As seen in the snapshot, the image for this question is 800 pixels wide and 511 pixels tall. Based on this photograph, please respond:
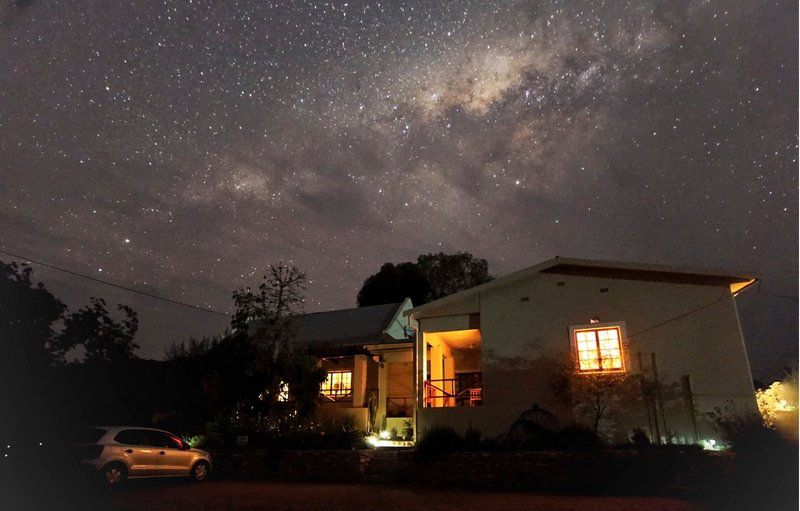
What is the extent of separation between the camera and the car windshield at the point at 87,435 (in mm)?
11695

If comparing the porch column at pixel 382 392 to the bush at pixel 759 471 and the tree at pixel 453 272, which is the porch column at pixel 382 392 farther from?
the tree at pixel 453 272

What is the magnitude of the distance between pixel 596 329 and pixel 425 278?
30928mm

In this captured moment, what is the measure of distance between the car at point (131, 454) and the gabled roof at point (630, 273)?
9472mm

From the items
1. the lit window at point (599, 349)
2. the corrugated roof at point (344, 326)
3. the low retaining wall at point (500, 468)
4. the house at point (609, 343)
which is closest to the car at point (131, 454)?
the low retaining wall at point (500, 468)

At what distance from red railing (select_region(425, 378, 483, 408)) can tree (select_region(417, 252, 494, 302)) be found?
955 inches

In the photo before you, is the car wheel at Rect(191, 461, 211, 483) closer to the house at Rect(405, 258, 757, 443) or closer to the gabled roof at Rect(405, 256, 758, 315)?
the house at Rect(405, 258, 757, 443)

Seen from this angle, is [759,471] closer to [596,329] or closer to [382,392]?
[596,329]

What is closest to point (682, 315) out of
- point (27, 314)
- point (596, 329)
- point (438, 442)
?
point (596, 329)

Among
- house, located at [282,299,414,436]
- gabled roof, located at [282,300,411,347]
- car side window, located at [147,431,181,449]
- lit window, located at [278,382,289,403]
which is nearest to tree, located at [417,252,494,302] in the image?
gabled roof, located at [282,300,411,347]

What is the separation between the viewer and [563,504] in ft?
33.4

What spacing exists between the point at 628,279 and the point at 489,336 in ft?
14.7

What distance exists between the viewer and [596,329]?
1498cm

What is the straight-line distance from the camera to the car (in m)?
11.5

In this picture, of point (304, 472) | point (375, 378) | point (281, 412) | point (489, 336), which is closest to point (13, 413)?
point (281, 412)
